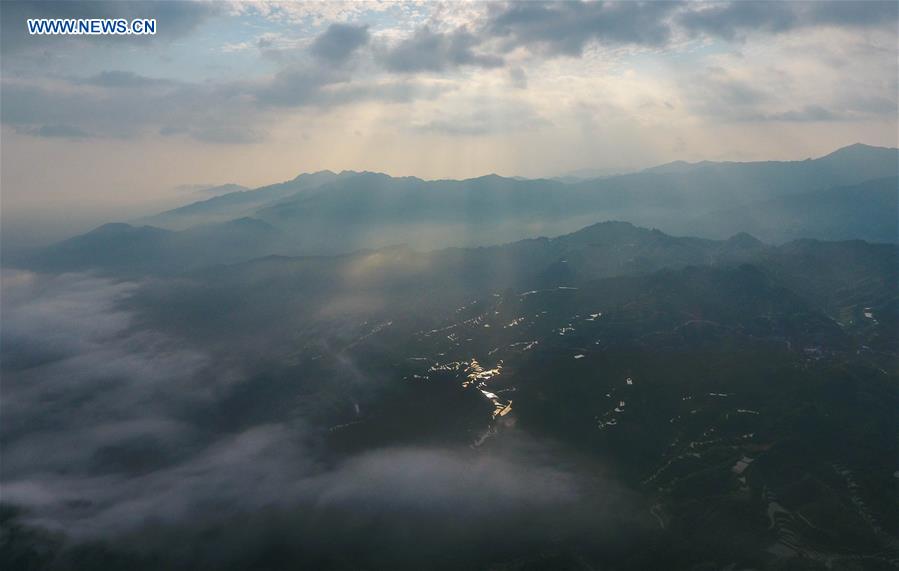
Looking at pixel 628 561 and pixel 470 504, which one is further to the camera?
pixel 470 504

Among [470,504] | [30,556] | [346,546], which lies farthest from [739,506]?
[30,556]

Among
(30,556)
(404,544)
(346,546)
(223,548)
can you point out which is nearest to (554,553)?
(404,544)

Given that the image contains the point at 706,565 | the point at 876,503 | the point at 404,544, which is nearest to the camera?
the point at 706,565

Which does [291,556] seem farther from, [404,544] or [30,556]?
[30,556]

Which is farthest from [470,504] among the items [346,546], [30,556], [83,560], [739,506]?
[30,556]

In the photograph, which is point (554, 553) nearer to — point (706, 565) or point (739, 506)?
point (706, 565)

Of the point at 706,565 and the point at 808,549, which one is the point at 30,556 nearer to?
the point at 706,565

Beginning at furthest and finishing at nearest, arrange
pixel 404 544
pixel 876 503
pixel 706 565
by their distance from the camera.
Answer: pixel 876 503 < pixel 404 544 < pixel 706 565

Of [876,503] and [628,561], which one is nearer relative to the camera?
[628,561]
